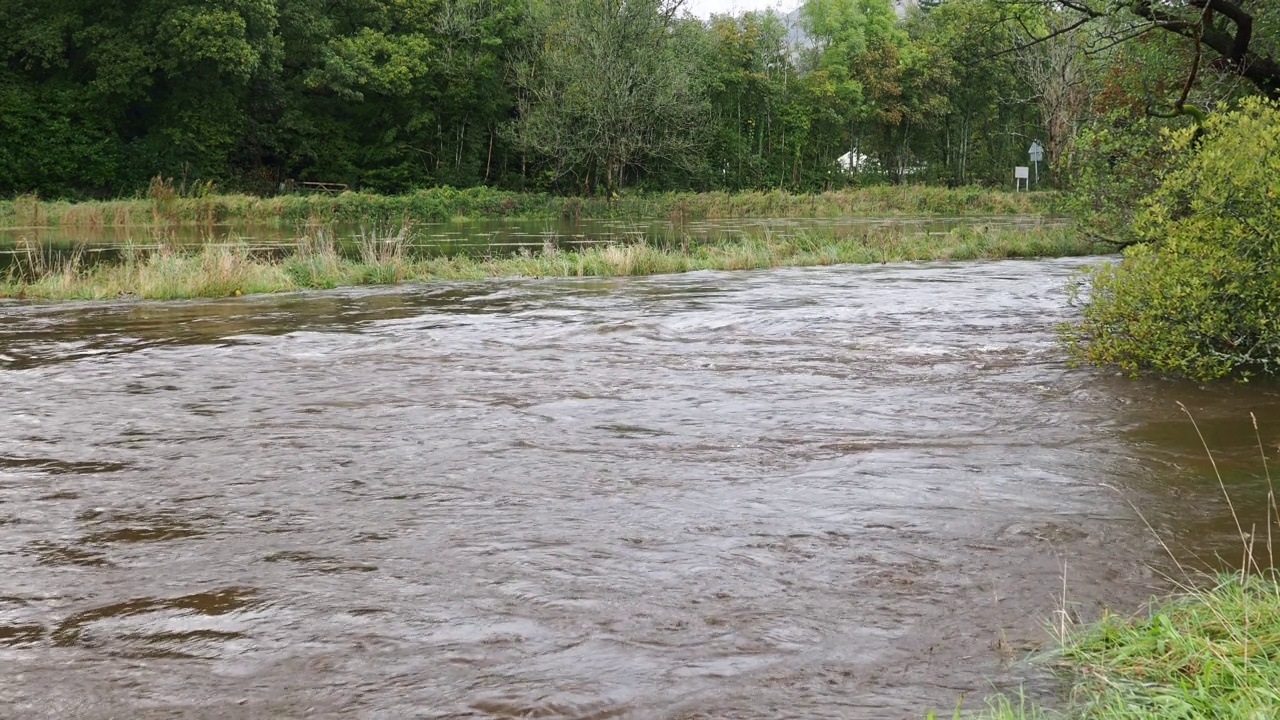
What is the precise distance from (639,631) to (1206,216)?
6.60 meters

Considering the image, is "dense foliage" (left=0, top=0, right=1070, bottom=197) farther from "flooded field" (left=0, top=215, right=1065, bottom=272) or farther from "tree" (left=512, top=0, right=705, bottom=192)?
"flooded field" (left=0, top=215, right=1065, bottom=272)

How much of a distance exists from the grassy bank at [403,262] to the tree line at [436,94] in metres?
13.5

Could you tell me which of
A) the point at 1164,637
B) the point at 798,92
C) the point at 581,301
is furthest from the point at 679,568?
the point at 798,92

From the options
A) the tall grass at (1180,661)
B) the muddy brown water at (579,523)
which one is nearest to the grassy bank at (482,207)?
the muddy brown water at (579,523)

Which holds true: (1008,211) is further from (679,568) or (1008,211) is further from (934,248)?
(679,568)

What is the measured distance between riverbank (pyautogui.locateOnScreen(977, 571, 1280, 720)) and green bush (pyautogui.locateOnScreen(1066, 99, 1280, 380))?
4759mm

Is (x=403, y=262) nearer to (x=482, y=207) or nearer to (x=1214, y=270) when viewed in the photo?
(x=1214, y=270)

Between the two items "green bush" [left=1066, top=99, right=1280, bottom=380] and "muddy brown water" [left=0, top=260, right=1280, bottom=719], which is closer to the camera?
"muddy brown water" [left=0, top=260, right=1280, bottom=719]

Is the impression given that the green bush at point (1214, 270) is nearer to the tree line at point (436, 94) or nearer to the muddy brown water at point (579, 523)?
the muddy brown water at point (579, 523)

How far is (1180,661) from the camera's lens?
3.76 metres

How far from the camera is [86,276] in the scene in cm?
1812

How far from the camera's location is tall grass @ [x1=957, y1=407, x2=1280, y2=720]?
338 centimetres

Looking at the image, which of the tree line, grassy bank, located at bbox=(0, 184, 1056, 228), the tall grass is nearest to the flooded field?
grassy bank, located at bbox=(0, 184, 1056, 228)

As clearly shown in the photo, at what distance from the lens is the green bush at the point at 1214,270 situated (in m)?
8.54
